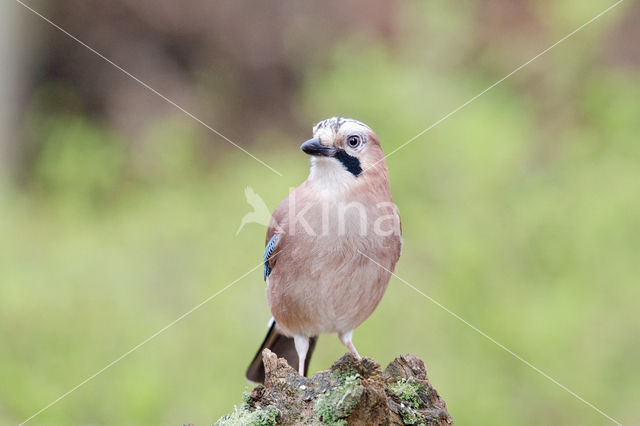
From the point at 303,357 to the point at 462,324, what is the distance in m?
1.66

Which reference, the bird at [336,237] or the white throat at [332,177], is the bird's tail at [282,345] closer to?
the bird at [336,237]

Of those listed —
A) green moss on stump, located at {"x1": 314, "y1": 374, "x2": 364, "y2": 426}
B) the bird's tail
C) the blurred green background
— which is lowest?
green moss on stump, located at {"x1": 314, "y1": 374, "x2": 364, "y2": 426}

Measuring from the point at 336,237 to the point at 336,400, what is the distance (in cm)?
83

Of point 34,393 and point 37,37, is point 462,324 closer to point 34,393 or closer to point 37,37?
point 34,393

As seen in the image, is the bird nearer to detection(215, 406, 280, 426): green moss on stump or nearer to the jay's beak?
the jay's beak

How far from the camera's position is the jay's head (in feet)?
9.96

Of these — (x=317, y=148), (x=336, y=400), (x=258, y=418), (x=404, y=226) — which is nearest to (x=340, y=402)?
(x=336, y=400)

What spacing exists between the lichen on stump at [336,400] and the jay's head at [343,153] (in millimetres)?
857

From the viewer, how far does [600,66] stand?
6.45 m

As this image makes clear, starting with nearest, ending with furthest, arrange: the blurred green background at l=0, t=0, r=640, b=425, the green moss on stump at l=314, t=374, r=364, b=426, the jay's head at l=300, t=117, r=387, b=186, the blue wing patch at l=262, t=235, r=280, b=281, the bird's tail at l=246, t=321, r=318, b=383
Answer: the green moss on stump at l=314, t=374, r=364, b=426, the jay's head at l=300, t=117, r=387, b=186, the blue wing patch at l=262, t=235, r=280, b=281, the bird's tail at l=246, t=321, r=318, b=383, the blurred green background at l=0, t=0, r=640, b=425

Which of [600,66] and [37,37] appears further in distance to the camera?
[37,37]

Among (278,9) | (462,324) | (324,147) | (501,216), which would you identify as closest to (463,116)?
(501,216)

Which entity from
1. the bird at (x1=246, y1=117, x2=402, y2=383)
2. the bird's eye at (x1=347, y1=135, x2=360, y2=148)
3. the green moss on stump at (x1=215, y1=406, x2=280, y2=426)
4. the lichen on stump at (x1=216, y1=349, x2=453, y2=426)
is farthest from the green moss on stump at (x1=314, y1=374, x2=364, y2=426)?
the bird's eye at (x1=347, y1=135, x2=360, y2=148)

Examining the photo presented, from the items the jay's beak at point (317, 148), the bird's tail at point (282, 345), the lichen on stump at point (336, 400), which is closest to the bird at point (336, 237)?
the jay's beak at point (317, 148)
